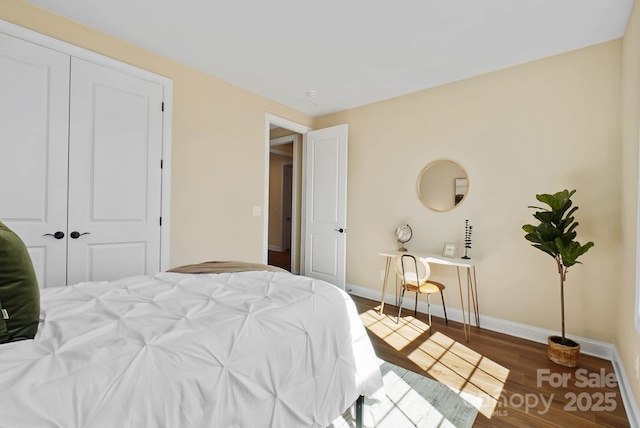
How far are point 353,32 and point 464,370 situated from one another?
2.81 metres

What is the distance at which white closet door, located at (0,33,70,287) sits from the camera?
2.06m

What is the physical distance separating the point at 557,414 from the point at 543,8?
272 cm

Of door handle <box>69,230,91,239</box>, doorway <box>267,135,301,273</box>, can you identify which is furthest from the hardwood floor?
doorway <box>267,135,301,273</box>

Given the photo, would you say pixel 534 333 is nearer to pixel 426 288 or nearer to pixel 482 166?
pixel 426 288

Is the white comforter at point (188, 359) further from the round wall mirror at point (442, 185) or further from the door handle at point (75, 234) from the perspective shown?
the round wall mirror at point (442, 185)

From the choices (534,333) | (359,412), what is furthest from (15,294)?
(534,333)

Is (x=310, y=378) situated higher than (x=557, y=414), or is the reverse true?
(x=310, y=378)

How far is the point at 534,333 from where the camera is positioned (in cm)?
280

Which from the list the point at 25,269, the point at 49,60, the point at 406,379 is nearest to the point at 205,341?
the point at 25,269

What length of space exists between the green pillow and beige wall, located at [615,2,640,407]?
2.89 meters

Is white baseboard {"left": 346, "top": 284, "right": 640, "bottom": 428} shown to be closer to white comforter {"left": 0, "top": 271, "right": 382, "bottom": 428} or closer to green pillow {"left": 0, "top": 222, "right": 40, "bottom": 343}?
white comforter {"left": 0, "top": 271, "right": 382, "bottom": 428}

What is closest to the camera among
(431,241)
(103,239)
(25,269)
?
(25,269)

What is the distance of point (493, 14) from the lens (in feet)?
7.07

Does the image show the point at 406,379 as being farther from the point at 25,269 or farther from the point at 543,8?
the point at 543,8
